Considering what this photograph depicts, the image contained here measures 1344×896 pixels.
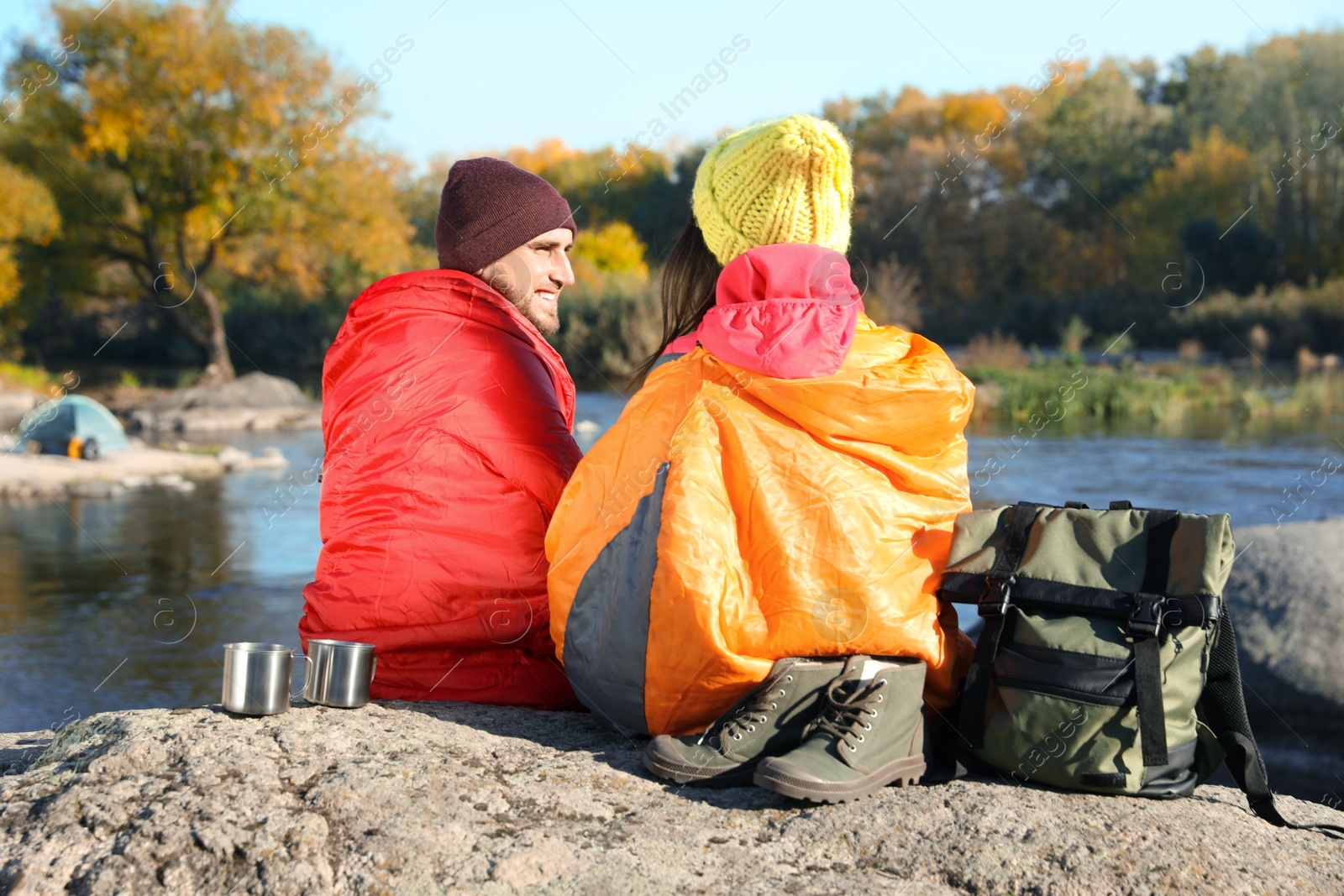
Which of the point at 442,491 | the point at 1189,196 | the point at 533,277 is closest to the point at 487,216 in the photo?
the point at 533,277

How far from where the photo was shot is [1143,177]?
136 ft

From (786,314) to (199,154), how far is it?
20.7 m

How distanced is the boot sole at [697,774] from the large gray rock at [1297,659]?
2.76 meters

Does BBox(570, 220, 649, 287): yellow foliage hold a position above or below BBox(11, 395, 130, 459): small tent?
above

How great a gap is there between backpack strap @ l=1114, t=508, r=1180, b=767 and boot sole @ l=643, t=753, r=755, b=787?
0.74 m

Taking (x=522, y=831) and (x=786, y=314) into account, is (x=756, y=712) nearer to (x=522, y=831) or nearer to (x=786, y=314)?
(x=522, y=831)

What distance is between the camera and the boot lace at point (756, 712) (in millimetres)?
2178

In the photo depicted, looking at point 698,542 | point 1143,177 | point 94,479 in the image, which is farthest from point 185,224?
point 1143,177

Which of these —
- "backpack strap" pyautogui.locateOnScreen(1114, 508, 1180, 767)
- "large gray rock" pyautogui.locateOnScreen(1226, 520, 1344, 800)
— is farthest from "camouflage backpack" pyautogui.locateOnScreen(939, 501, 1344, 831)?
"large gray rock" pyautogui.locateOnScreen(1226, 520, 1344, 800)

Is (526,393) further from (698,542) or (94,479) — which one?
(94,479)

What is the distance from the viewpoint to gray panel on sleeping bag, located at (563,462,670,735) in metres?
2.22

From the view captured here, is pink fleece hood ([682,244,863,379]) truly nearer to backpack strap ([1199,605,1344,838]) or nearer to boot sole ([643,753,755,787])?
boot sole ([643,753,755,787])

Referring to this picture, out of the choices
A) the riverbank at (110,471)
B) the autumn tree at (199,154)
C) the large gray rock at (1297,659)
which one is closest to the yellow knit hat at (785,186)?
the large gray rock at (1297,659)

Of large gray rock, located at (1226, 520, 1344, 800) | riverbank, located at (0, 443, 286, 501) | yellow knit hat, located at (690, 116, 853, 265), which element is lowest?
riverbank, located at (0, 443, 286, 501)
